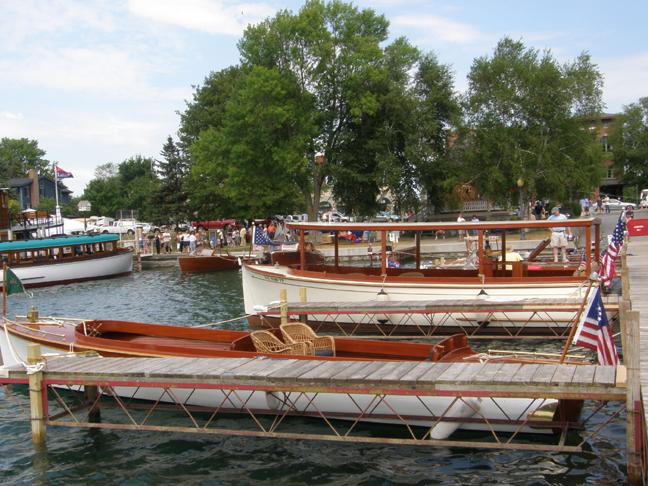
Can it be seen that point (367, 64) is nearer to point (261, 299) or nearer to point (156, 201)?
point (156, 201)

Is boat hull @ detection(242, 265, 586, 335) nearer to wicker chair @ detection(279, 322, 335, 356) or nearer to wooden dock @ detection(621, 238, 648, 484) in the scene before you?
wooden dock @ detection(621, 238, 648, 484)

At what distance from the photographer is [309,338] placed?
13188 mm

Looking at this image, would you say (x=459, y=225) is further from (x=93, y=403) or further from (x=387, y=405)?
(x=93, y=403)

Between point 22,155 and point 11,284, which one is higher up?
point 22,155

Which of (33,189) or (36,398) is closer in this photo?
(36,398)

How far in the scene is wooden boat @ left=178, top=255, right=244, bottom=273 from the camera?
132 feet

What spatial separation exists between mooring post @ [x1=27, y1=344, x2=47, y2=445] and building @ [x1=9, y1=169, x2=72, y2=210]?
3411 inches

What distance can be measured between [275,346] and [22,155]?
12570cm

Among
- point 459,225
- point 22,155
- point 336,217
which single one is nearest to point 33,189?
point 22,155

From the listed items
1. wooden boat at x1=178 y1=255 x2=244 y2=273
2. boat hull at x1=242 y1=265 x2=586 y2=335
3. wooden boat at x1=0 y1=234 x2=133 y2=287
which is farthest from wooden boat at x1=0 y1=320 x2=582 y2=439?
wooden boat at x1=178 y1=255 x2=244 y2=273

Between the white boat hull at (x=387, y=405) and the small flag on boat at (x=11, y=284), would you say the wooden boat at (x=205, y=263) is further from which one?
the white boat hull at (x=387, y=405)

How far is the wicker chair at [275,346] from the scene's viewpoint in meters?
12.7

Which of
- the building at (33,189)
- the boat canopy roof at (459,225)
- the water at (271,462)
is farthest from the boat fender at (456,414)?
the building at (33,189)

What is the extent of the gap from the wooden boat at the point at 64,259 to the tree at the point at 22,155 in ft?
292
